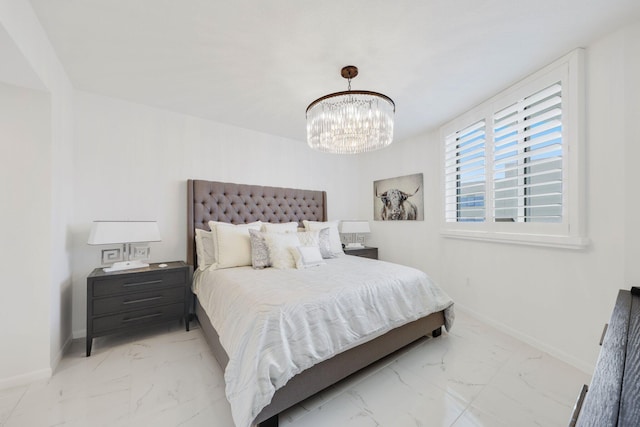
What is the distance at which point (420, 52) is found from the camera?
195 centimetres

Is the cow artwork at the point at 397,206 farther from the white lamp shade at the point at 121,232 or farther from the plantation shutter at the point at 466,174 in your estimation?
the white lamp shade at the point at 121,232

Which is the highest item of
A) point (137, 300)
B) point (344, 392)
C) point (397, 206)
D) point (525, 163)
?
point (525, 163)

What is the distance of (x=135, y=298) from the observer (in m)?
2.40

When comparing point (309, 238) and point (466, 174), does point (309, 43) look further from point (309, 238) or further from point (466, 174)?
point (466, 174)

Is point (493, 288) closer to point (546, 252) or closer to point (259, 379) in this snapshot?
point (546, 252)

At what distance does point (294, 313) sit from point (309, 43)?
184 centimetres

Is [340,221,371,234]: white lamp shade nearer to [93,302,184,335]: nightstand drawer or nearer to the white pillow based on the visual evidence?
the white pillow

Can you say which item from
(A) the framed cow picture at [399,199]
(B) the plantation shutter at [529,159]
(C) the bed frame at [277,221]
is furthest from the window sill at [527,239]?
(C) the bed frame at [277,221]

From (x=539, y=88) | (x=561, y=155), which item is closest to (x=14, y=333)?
(x=561, y=155)

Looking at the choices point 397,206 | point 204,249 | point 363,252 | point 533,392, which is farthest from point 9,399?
point 397,206

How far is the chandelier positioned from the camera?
6.82ft

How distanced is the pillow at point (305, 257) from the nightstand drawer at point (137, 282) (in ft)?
3.84

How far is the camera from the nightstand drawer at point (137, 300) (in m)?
2.26

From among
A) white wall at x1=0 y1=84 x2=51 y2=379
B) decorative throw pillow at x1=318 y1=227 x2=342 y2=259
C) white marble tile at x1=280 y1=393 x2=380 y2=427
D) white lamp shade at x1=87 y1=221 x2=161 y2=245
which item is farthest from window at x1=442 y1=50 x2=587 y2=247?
white wall at x1=0 y1=84 x2=51 y2=379
